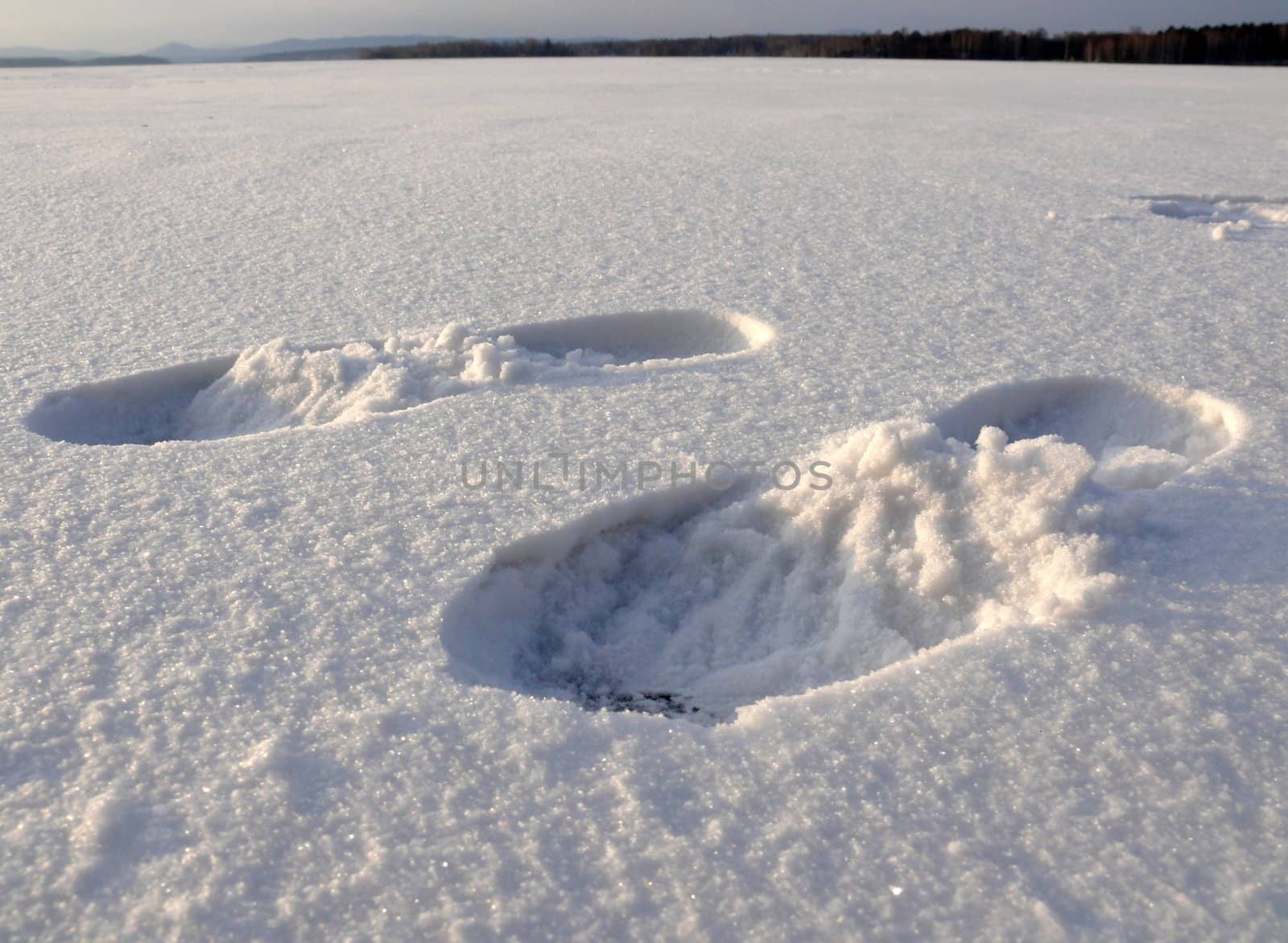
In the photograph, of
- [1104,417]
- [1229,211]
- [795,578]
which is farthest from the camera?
[1229,211]

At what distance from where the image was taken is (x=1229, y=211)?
377cm

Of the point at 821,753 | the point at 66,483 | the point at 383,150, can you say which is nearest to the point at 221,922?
the point at 821,753

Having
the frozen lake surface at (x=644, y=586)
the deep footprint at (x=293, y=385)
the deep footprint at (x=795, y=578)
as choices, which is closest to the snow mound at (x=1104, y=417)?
the frozen lake surface at (x=644, y=586)

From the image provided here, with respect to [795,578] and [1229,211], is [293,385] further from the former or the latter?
[1229,211]

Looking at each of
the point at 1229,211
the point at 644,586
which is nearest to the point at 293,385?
the point at 644,586

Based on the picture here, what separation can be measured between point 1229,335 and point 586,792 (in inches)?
83.4

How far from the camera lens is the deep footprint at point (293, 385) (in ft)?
6.98

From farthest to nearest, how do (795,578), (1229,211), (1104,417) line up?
(1229,211), (1104,417), (795,578)

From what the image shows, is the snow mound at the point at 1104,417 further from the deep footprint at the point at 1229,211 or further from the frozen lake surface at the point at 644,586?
the deep footprint at the point at 1229,211

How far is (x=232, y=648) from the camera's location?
1.34 meters

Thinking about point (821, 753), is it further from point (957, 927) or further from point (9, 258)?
point (9, 258)

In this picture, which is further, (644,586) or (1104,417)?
(1104,417)

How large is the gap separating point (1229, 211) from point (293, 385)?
3.50 m

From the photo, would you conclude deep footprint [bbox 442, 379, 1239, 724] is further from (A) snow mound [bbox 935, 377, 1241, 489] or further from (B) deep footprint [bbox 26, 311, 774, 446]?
(B) deep footprint [bbox 26, 311, 774, 446]
